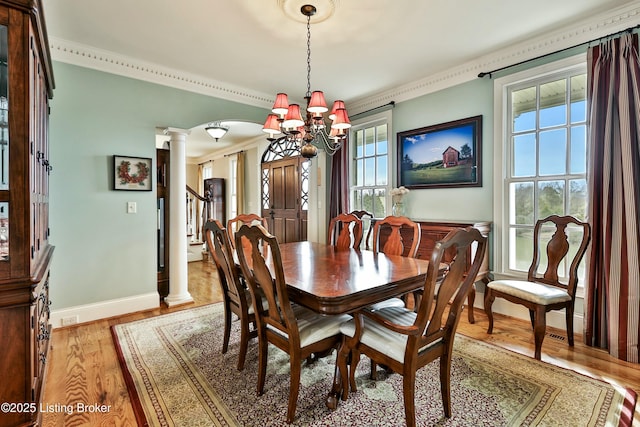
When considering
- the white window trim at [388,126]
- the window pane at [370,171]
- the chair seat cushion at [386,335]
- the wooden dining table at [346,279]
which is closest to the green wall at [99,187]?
the wooden dining table at [346,279]

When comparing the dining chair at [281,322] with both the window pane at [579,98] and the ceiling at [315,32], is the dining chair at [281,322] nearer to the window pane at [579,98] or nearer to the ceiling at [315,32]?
the ceiling at [315,32]

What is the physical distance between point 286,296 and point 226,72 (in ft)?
9.77

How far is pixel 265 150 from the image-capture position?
646 centimetres

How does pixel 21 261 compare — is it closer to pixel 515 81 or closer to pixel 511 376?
pixel 511 376

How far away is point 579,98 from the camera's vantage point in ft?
9.12

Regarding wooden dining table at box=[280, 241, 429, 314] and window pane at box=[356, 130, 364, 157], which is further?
window pane at box=[356, 130, 364, 157]

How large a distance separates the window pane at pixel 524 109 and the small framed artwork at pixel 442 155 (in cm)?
32

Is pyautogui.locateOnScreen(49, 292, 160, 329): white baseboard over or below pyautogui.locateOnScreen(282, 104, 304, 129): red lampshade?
below

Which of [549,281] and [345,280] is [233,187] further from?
[549,281]

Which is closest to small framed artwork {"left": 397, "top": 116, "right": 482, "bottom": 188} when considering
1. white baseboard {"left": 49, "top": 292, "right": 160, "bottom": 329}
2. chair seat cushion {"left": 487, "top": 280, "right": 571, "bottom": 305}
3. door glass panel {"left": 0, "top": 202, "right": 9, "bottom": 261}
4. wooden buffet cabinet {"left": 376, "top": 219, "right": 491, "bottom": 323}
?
wooden buffet cabinet {"left": 376, "top": 219, "right": 491, "bottom": 323}

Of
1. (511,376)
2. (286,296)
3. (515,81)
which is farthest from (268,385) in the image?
(515,81)

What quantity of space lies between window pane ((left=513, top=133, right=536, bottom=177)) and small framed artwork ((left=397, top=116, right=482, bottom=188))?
1.06 feet

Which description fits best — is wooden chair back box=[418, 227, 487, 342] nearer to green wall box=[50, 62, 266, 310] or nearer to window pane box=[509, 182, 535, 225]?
window pane box=[509, 182, 535, 225]

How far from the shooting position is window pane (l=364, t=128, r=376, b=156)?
4527 mm
